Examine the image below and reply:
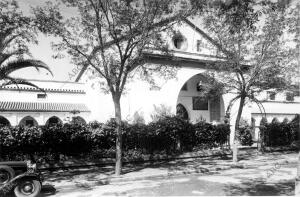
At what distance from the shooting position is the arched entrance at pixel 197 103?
96.7 ft

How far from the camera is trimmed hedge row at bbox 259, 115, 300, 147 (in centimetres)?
2284

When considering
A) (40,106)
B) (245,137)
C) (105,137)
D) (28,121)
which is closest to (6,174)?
(105,137)

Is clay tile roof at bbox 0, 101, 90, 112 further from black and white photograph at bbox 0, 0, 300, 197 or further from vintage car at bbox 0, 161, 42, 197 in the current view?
vintage car at bbox 0, 161, 42, 197

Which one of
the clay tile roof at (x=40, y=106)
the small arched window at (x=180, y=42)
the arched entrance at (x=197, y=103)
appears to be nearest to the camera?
the clay tile roof at (x=40, y=106)

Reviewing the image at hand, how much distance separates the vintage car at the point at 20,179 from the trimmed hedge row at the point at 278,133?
17.0 metres

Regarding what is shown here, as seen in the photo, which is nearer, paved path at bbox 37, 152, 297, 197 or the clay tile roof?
paved path at bbox 37, 152, 297, 197

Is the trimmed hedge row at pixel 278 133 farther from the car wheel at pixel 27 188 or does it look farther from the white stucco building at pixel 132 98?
the car wheel at pixel 27 188

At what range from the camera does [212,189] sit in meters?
10.4

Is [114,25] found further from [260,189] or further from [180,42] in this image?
[180,42]

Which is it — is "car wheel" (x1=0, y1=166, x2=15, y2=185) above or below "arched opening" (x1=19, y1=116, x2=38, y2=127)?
below

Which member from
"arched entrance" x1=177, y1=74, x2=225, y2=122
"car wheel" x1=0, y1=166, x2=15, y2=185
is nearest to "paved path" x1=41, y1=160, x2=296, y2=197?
"car wheel" x1=0, y1=166, x2=15, y2=185

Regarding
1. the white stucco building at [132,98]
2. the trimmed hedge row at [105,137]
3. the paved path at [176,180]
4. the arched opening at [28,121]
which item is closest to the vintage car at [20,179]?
the paved path at [176,180]

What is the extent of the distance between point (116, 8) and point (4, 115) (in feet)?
54.3

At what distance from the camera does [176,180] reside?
1232 centimetres
